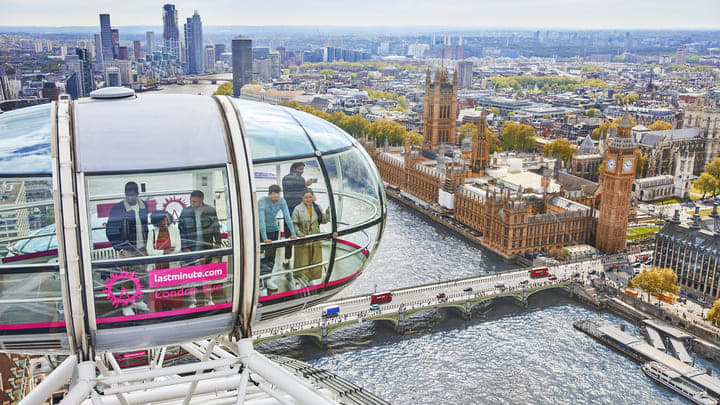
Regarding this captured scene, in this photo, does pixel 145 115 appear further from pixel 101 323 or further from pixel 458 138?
pixel 458 138

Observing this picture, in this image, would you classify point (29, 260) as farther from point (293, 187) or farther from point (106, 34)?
point (106, 34)

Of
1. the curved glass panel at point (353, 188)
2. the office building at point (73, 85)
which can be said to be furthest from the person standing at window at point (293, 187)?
the office building at point (73, 85)

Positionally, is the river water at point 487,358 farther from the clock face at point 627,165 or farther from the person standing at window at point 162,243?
the person standing at window at point 162,243

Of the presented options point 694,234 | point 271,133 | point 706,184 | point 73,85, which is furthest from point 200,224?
point 73,85

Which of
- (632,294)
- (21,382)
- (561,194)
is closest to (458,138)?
(561,194)

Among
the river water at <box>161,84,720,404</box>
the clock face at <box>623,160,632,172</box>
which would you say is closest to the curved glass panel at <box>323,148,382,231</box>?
the river water at <box>161,84,720,404</box>

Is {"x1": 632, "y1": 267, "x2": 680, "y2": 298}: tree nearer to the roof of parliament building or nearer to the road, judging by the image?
the roof of parliament building
